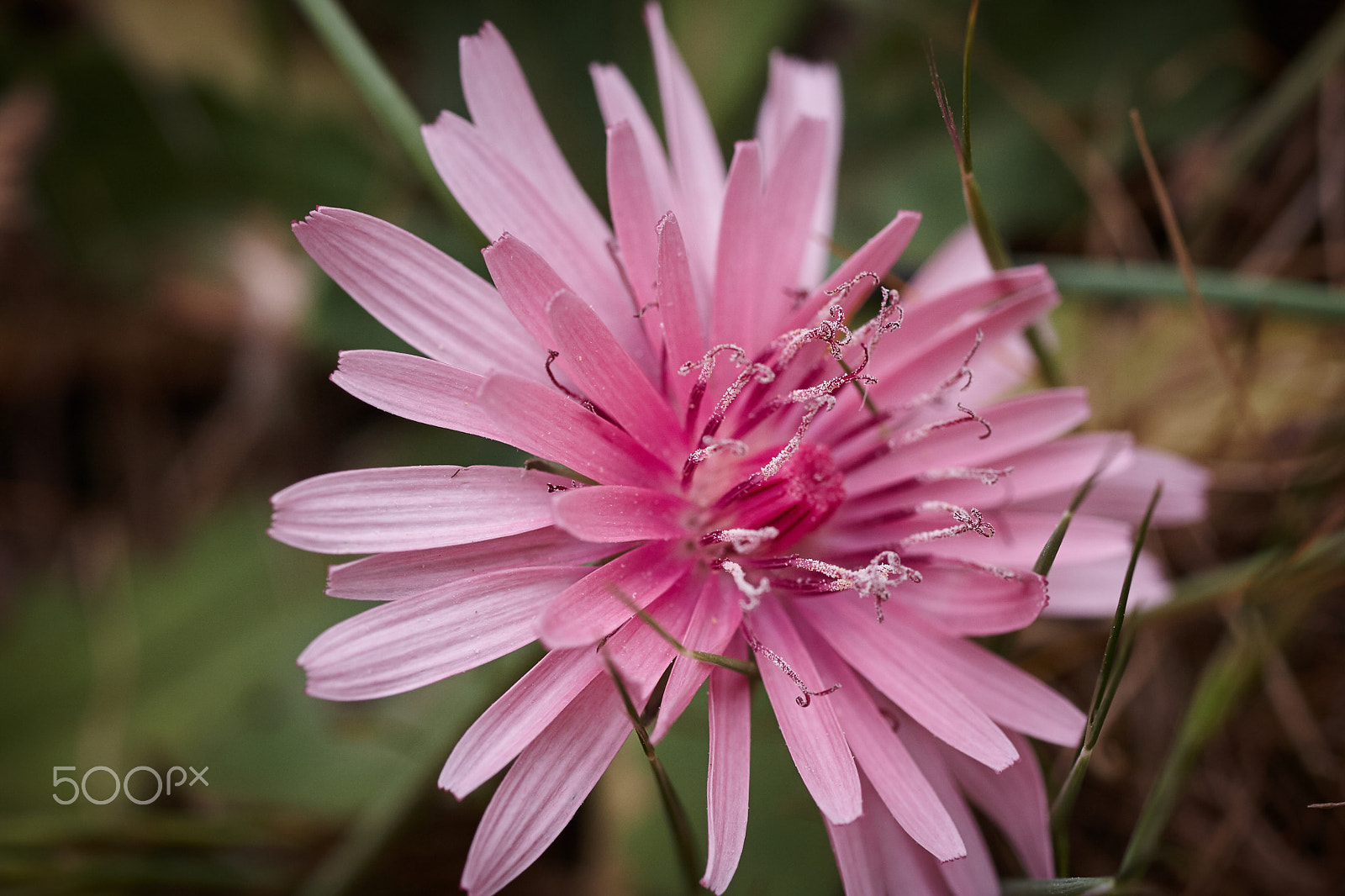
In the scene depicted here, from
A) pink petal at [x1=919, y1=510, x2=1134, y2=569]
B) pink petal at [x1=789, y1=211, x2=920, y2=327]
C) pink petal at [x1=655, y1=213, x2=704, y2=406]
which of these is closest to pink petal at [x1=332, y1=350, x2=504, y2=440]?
pink petal at [x1=655, y1=213, x2=704, y2=406]

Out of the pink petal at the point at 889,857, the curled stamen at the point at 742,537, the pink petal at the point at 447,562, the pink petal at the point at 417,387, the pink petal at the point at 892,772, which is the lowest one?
the pink petal at the point at 889,857

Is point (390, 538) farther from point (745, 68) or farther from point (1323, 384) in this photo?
point (1323, 384)

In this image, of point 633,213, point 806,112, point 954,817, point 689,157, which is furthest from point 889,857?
point 806,112

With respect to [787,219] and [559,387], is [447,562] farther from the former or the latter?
[787,219]

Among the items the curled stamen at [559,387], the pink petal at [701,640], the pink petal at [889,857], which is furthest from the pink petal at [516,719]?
the pink petal at [889,857]

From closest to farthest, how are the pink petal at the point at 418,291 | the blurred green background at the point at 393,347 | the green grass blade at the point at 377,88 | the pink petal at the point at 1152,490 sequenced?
the pink petal at the point at 418,291 < the green grass blade at the point at 377,88 < the pink petal at the point at 1152,490 < the blurred green background at the point at 393,347

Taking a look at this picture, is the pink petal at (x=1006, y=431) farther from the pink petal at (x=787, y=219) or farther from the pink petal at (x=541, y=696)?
the pink petal at (x=541, y=696)

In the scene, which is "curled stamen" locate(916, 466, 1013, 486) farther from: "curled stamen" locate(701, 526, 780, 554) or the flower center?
"curled stamen" locate(701, 526, 780, 554)
